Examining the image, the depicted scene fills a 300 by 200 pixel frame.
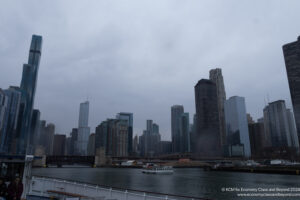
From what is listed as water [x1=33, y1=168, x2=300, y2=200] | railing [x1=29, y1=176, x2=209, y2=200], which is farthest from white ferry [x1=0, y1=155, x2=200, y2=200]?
water [x1=33, y1=168, x2=300, y2=200]

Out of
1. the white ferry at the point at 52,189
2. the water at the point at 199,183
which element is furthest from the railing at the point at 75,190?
the water at the point at 199,183

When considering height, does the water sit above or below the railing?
below

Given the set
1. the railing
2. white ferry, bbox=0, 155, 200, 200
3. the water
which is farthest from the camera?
the water

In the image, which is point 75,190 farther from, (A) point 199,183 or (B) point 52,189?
(A) point 199,183

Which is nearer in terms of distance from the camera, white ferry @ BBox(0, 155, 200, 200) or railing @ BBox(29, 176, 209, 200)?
white ferry @ BBox(0, 155, 200, 200)

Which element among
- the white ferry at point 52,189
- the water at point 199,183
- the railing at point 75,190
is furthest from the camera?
the water at point 199,183

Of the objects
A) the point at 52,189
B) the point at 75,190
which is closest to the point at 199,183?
the point at 75,190

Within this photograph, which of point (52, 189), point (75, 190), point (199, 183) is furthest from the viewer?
point (199, 183)

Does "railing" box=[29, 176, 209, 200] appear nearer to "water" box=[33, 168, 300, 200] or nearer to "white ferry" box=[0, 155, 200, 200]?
"white ferry" box=[0, 155, 200, 200]

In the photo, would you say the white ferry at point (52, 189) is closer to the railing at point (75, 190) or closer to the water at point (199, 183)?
the railing at point (75, 190)

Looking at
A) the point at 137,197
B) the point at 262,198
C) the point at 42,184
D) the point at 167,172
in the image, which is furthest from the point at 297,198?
the point at 167,172

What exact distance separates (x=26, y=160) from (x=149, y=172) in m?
110

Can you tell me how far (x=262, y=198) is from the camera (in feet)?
116

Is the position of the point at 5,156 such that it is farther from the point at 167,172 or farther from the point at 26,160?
the point at 167,172
